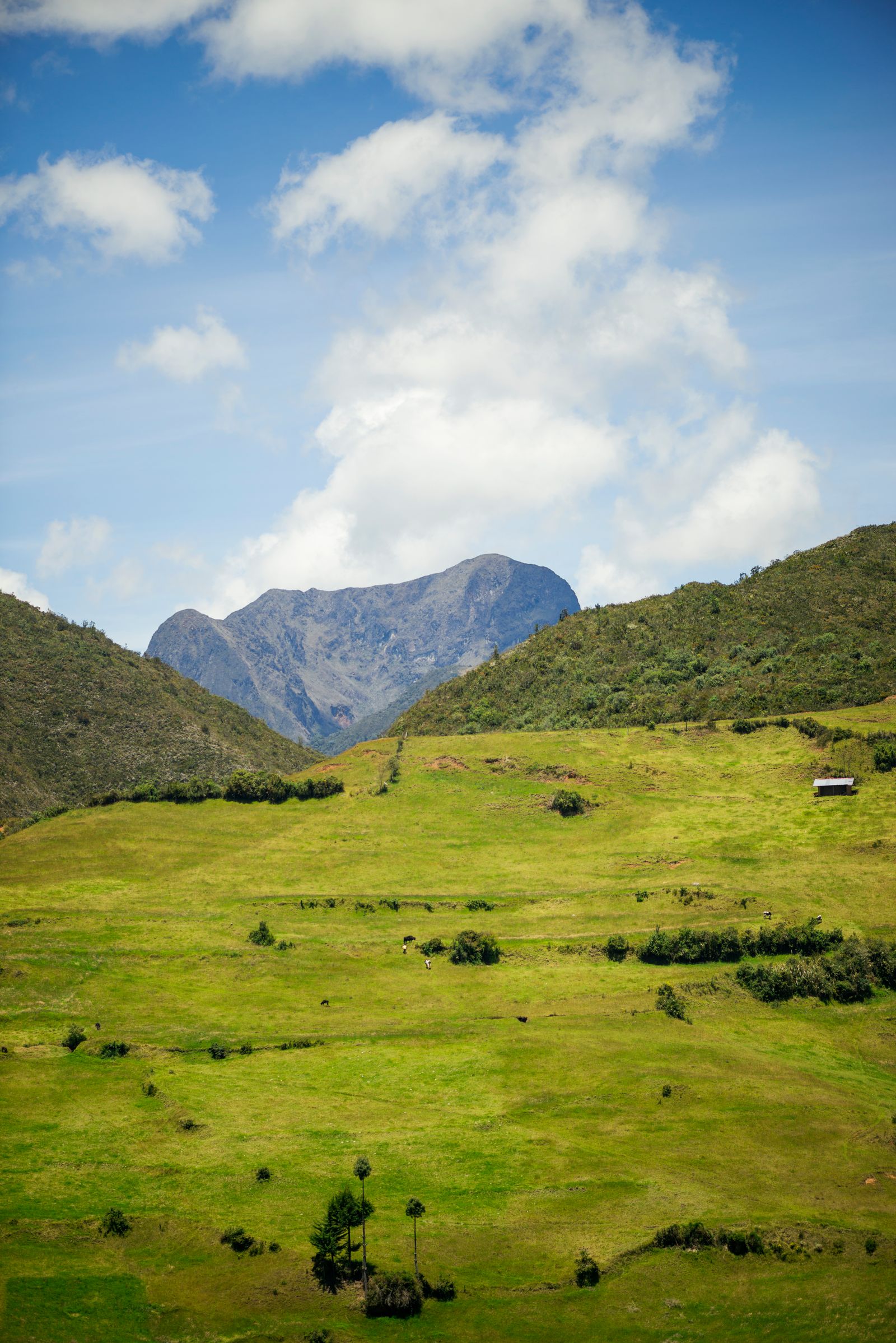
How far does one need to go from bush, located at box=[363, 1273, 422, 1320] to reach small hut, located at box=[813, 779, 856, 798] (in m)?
103

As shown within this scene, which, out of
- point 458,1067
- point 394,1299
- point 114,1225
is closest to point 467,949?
point 458,1067

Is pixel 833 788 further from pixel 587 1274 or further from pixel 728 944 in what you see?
pixel 587 1274

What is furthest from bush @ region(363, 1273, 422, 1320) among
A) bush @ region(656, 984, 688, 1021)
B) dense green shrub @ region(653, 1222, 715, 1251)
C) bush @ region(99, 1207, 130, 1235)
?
bush @ region(656, 984, 688, 1021)

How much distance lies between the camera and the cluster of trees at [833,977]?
92.4 metres

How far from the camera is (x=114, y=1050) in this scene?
81062mm

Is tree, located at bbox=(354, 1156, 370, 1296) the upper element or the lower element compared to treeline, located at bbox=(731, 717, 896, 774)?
lower

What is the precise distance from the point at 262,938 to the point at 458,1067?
1443 inches

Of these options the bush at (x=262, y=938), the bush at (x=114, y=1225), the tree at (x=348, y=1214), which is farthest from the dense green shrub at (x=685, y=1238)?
the bush at (x=262, y=938)

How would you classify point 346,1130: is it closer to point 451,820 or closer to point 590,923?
point 590,923

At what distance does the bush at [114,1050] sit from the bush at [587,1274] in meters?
44.5

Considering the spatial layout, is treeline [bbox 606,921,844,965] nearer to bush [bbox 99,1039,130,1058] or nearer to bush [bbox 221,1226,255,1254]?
bush [bbox 99,1039,130,1058]

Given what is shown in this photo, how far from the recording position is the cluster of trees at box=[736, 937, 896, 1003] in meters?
92.4

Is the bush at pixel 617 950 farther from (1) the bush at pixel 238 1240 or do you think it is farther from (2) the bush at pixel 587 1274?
(1) the bush at pixel 238 1240

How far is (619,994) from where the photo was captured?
95.9 metres
